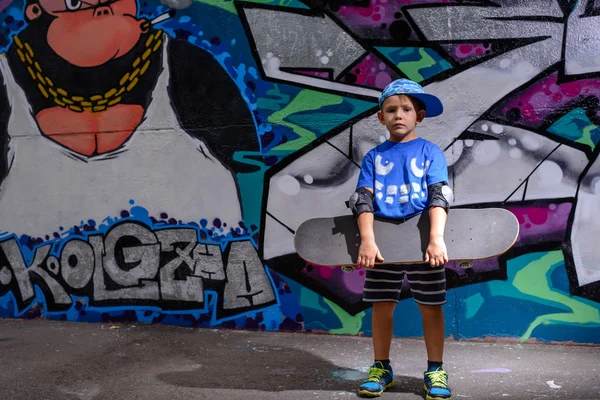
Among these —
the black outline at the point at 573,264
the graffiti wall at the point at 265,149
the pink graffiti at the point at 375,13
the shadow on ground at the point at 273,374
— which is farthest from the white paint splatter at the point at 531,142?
the shadow on ground at the point at 273,374

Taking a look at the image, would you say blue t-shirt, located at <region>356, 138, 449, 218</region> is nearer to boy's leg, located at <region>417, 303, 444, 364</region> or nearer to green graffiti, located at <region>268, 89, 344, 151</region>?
boy's leg, located at <region>417, 303, 444, 364</region>

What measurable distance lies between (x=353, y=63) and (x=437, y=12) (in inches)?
26.3

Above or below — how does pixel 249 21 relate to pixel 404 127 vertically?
above

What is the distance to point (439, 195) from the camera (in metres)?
3.14

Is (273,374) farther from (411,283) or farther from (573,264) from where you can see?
(573,264)

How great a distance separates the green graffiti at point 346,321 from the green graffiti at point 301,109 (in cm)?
117

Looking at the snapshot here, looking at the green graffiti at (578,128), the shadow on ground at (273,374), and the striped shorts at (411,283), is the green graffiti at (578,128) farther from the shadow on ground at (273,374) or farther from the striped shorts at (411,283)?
the shadow on ground at (273,374)

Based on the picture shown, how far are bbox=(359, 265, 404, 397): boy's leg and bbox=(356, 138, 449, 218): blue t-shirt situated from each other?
34cm

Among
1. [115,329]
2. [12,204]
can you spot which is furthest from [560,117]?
[12,204]

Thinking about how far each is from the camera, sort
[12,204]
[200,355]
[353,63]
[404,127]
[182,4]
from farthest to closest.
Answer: [12,204] → [182,4] → [353,63] → [200,355] → [404,127]

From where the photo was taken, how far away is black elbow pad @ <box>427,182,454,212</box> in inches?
123

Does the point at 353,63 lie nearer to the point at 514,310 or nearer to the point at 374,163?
the point at 374,163

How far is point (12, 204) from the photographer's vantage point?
5367 millimetres

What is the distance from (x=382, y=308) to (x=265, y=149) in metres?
1.77
